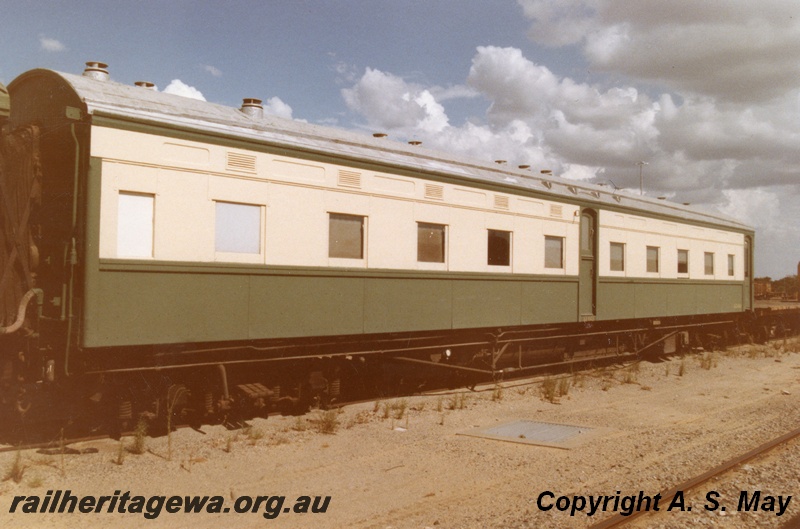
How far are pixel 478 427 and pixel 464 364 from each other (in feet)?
8.07

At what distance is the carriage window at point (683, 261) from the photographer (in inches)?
596

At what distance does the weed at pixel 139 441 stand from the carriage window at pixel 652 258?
11037mm

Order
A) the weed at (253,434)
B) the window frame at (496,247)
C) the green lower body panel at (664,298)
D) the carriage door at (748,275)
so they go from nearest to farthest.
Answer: the weed at (253,434) → the window frame at (496,247) → the green lower body panel at (664,298) → the carriage door at (748,275)

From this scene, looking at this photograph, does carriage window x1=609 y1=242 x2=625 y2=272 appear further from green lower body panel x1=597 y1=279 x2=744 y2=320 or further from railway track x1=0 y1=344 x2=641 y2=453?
railway track x1=0 y1=344 x2=641 y2=453

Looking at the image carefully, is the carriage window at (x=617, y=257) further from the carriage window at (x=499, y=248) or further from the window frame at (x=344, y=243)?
the window frame at (x=344, y=243)

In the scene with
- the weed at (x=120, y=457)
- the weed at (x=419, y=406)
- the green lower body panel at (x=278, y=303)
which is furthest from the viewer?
the weed at (x=419, y=406)

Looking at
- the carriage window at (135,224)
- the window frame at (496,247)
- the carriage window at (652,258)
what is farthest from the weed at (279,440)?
the carriage window at (652,258)

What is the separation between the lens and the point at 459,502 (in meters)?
5.48

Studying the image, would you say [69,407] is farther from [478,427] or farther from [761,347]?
[761,347]

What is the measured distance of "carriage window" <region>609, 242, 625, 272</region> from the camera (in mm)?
13062

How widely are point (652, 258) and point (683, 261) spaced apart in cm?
152

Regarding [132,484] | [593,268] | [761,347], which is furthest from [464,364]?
[761,347]

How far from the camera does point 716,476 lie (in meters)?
6.14

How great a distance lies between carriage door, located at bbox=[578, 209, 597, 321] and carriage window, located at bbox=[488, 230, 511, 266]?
7.45 feet
